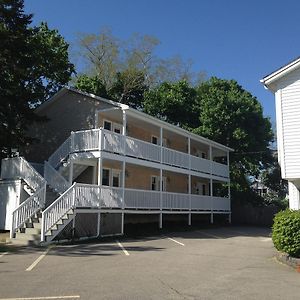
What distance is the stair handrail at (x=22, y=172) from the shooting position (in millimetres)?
22297

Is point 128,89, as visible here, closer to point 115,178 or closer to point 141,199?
point 115,178

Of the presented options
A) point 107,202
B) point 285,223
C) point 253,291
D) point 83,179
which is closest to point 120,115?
point 83,179

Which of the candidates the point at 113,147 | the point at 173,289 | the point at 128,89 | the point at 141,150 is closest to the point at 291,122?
the point at 113,147

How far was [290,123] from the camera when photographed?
19.2 metres

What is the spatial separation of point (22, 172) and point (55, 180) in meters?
1.81

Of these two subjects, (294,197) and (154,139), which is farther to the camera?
(154,139)

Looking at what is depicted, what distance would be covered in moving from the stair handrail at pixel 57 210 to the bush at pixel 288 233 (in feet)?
30.1

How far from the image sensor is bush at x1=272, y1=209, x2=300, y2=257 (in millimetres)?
14375

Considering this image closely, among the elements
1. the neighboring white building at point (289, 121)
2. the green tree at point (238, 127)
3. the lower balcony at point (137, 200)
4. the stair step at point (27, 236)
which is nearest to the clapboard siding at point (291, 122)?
the neighboring white building at point (289, 121)

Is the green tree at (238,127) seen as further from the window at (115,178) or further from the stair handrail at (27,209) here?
the stair handrail at (27,209)

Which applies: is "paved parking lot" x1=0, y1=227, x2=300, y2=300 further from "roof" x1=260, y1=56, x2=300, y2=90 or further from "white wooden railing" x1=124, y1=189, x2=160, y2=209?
"roof" x1=260, y1=56, x2=300, y2=90

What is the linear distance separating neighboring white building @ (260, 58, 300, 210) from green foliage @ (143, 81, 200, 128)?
20.6 m

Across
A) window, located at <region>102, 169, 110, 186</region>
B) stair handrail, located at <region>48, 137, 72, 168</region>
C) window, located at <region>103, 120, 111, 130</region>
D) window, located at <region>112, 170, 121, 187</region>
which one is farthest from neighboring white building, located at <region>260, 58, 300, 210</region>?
window, located at <region>112, 170, 121, 187</region>

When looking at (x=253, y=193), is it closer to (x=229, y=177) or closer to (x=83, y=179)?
(x=229, y=177)
